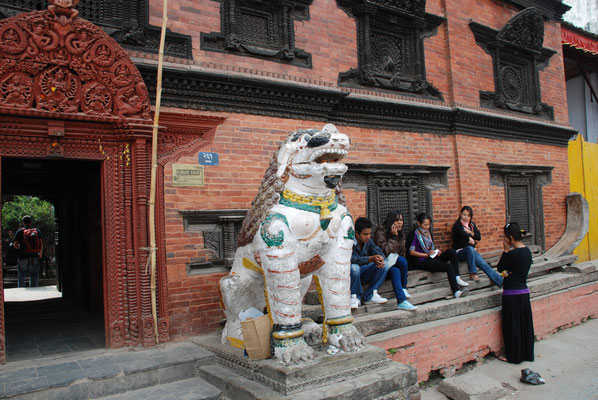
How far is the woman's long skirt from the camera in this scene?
6500 millimetres

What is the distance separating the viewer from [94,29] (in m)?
4.87

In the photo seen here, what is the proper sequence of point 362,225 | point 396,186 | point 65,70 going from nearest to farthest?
point 65,70
point 362,225
point 396,186

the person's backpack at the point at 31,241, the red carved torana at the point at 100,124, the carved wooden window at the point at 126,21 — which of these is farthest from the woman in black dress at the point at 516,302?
the person's backpack at the point at 31,241

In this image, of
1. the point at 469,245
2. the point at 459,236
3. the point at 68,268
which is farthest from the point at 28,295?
the point at 469,245

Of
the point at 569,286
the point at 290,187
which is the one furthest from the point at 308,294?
the point at 569,286

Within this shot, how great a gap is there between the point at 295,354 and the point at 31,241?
9.34m

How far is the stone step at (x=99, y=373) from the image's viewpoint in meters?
3.90

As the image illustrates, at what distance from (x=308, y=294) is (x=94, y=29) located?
3968 millimetres

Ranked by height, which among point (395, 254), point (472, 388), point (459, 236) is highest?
point (459, 236)

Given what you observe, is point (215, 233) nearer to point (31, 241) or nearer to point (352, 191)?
point (352, 191)

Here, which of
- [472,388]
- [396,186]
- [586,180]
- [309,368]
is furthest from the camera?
[586,180]

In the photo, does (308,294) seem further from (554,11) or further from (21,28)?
(554,11)

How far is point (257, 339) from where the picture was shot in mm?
3943

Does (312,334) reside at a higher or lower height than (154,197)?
lower
